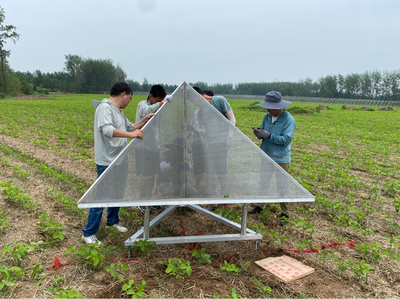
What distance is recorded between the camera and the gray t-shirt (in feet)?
10.4

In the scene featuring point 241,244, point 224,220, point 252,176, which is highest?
point 252,176

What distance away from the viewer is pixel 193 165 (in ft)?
10.2

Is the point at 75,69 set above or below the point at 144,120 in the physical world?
above

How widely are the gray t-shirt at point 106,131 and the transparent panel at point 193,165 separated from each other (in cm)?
62

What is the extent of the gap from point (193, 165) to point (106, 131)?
40.7 inches

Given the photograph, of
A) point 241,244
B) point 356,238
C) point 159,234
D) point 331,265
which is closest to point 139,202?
point 159,234

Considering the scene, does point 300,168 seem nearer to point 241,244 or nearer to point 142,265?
point 241,244

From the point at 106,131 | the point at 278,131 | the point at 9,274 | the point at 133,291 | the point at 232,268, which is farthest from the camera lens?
the point at 278,131

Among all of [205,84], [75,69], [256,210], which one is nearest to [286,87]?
[205,84]

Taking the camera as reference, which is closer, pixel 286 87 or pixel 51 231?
pixel 51 231

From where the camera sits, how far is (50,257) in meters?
3.08

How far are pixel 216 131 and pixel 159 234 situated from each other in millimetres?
1666

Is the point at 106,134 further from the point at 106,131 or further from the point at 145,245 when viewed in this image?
the point at 145,245

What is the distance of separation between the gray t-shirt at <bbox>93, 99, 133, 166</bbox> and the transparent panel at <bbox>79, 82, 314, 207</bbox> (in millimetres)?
621
